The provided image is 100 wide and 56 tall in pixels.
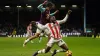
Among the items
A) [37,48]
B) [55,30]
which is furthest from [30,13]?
[55,30]

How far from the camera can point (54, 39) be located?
15.5 metres

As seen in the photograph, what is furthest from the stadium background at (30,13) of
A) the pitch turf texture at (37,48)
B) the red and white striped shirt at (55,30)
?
the red and white striped shirt at (55,30)

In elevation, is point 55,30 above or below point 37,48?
above

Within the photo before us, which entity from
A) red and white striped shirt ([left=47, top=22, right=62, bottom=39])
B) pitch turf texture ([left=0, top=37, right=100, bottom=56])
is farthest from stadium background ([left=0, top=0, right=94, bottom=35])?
red and white striped shirt ([left=47, top=22, right=62, bottom=39])

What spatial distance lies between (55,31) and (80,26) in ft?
196

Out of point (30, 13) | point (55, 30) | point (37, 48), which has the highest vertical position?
point (55, 30)

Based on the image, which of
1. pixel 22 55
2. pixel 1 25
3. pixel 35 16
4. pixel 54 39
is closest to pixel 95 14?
pixel 35 16

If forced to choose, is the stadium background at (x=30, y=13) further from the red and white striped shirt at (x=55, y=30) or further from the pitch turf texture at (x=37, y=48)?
the red and white striped shirt at (x=55, y=30)

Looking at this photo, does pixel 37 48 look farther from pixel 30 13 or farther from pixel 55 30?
pixel 30 13

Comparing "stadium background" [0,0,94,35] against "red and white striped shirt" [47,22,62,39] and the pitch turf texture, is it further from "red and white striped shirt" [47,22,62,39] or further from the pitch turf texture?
"red and white striped shirt" [47,22,62,39]

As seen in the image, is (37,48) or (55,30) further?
(37,48)

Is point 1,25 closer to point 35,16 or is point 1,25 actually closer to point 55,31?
point 35,16

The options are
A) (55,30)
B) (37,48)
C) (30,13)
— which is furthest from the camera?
(30,13)

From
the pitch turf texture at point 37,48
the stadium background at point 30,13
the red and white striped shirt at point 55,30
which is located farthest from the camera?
the stadium background at point 30,13
